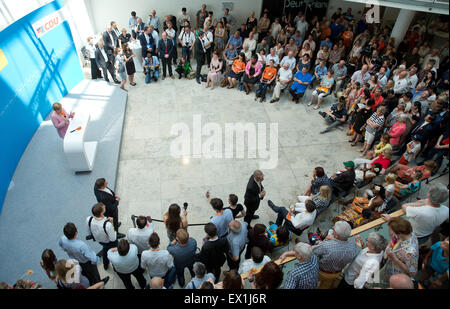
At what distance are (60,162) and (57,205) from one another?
3.72ft

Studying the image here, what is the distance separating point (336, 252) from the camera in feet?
10.3

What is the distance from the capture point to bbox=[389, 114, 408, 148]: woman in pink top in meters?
5.38

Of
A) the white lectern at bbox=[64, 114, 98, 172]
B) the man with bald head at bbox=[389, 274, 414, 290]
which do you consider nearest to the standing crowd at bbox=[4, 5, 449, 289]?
the man with bald head at bbox=[389, 274, 414, 290]

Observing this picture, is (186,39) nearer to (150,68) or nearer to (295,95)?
(150,68)

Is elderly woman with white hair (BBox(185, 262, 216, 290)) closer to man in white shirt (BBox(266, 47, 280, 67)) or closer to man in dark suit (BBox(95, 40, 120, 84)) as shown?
man in white shirt (BBox(266, 47, 280, 67))

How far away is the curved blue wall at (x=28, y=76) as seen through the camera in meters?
5.37

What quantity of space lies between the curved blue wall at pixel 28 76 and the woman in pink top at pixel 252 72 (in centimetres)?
490

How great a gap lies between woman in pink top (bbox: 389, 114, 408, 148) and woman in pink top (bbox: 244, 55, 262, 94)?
12.9 feet

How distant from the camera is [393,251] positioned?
9.44 feet

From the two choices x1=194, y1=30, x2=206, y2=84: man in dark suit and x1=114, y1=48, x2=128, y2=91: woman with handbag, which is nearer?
x1=114, y1=48, x2=128, y2=91: woman with handbag

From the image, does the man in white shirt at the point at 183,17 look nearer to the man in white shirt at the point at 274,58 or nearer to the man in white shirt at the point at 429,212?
the man in white shirt at the point at 274,58

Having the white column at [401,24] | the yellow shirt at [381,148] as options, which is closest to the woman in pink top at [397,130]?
the yellow shirt at [381,148]

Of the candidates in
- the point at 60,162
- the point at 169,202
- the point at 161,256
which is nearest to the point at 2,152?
the point at 60,162

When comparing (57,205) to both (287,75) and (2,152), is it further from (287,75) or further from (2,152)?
(287,75)
